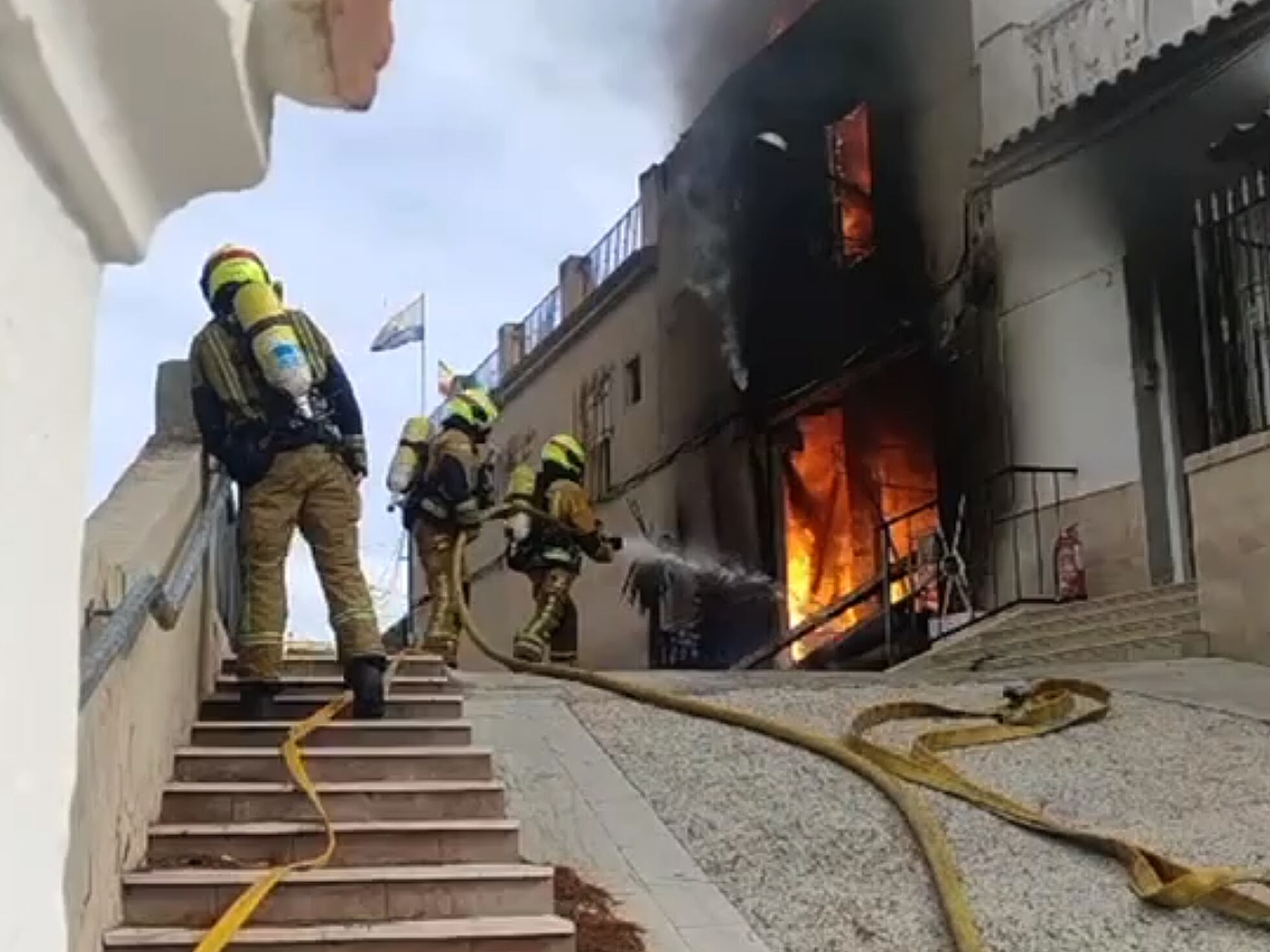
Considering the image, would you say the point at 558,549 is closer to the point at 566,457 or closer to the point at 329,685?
the point at 566,457

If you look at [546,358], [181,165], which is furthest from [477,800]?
[546,358]

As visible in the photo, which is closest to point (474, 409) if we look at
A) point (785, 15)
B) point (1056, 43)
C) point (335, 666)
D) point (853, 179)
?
point (335, 666)

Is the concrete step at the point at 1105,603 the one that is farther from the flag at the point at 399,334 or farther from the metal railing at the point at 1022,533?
the flag at the point at 399,334

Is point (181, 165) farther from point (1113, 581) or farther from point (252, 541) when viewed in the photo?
point (1113, 581)

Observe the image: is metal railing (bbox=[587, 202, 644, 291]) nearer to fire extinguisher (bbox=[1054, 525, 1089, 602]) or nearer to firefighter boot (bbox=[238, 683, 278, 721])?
fire extinguisher (bbox=[1054, 525, 1089, 602])

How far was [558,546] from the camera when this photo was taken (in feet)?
38.0

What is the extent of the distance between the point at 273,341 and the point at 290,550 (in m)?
0.88

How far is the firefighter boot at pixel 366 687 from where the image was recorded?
6441mm

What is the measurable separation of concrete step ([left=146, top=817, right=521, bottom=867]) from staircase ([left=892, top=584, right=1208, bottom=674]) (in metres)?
5.62

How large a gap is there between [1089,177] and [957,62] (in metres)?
2.46

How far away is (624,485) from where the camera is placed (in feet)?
→ 70.8

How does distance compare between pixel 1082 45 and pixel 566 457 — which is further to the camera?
pixel 1082 45

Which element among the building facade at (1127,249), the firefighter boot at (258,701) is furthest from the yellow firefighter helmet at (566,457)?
the firefighter boot at (258,701)

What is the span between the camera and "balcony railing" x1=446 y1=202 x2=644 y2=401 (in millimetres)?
22359
